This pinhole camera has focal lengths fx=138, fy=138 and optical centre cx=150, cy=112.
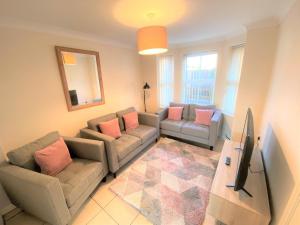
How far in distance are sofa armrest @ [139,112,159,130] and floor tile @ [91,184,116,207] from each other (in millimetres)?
1644

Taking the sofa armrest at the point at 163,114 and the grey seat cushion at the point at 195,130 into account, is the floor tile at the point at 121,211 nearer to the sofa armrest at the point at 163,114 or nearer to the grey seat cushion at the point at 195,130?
the grey seat cushion at the point at 195,130

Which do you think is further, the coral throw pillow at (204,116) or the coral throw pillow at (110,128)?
the coral throw pillow at (204,116)

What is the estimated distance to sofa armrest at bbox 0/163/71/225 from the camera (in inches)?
51.4

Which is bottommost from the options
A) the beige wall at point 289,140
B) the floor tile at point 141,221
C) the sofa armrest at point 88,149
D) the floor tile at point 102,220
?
the floor tile at point 102,220

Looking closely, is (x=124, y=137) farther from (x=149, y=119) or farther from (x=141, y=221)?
(x=141, y=221)

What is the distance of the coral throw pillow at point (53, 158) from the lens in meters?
1.67

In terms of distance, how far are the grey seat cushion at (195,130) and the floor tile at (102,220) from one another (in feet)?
6.94

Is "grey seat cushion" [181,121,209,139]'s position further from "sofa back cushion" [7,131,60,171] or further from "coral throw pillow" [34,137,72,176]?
"sofa back cushion" [7,131,60,171]

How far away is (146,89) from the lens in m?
4.21

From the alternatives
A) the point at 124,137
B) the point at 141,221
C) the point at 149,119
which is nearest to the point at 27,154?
the point at 124,137

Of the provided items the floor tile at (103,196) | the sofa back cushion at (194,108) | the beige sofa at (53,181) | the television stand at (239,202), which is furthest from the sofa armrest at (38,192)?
the sofa back cushion at (194,108)

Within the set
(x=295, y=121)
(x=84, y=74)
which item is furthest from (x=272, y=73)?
(x=84, y=74)

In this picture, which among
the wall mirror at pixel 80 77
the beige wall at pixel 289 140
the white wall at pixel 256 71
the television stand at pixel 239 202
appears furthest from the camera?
the wall mirror at pixel 80 77

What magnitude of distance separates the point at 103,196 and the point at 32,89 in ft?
6.01
